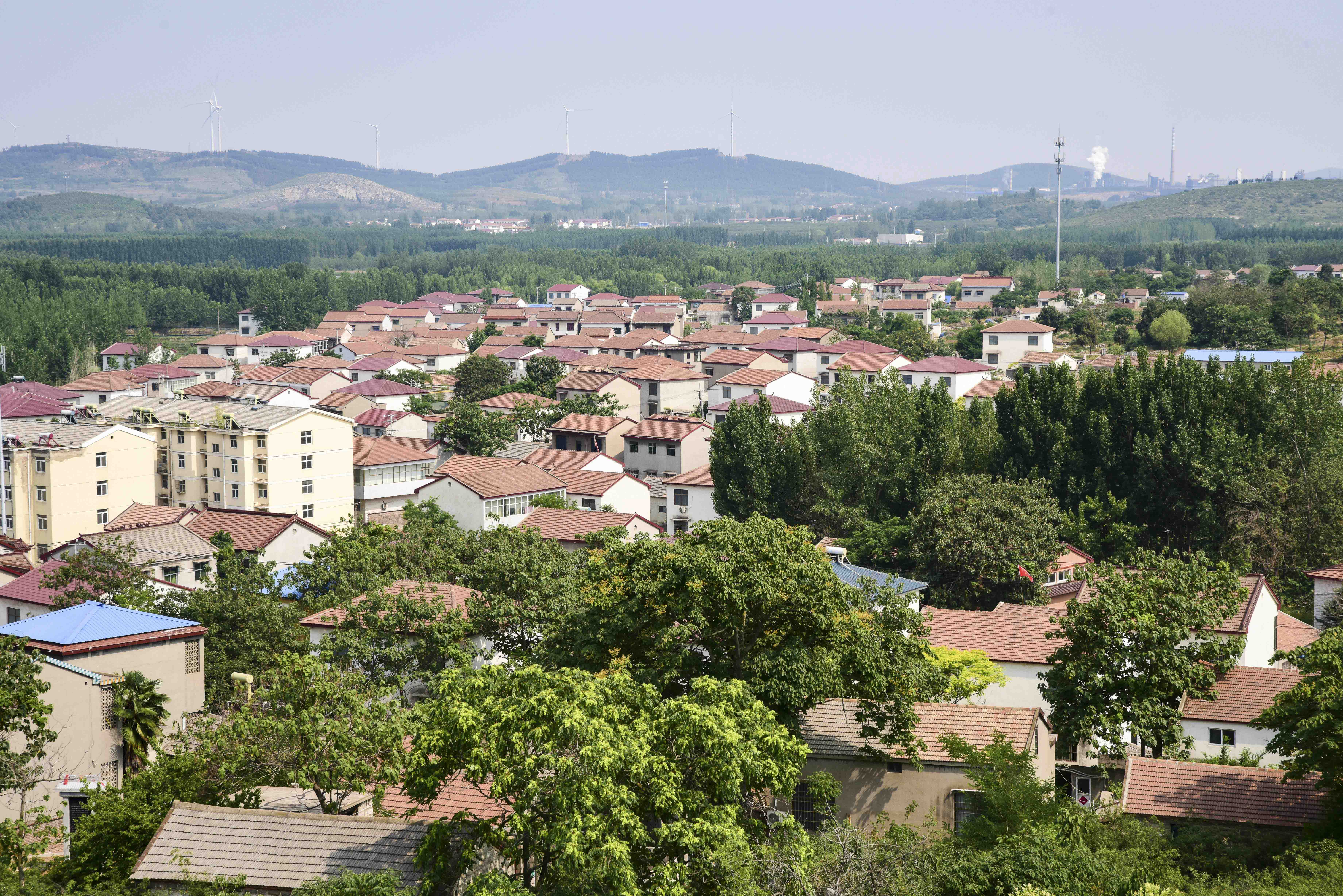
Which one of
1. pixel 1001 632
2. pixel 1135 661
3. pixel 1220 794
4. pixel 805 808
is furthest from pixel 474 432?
pixel 1220 794

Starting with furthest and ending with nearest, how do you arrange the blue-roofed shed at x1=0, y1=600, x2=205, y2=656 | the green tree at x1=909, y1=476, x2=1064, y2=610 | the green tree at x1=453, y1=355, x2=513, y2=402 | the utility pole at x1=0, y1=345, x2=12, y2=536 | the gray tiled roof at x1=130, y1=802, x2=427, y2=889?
the green tree at x1=453, y1=355, x2=513, y2=402 < the utility pole at x1=0, y1=345, x2=12, y2=536 < the green tree at x1=909, y1=476, x2=1064, y2=610 < the blue-roofed shed at x1=0, y1=600, x2=205, y2=656 < the gray tiled roof at x1=130, y1=802, x2=427, y2=889

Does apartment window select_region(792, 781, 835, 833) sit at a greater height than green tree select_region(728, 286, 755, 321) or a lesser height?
lesser

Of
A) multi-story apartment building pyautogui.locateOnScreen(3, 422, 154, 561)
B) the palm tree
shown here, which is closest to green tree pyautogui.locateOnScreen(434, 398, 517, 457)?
multi-story apartment building pyautogui.locateOnScreen(3, 422, 154, 561)

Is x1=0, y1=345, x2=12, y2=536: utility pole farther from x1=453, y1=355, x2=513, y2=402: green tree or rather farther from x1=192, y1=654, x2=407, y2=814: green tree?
x1=453, y1=355, x2=513, y2=402: green tree

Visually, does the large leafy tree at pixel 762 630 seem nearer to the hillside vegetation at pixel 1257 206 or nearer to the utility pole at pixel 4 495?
the utility pole at pixel 4 495

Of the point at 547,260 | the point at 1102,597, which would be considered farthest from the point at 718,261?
the point at 1102,597

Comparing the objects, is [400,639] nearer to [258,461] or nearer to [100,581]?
[100,581]
